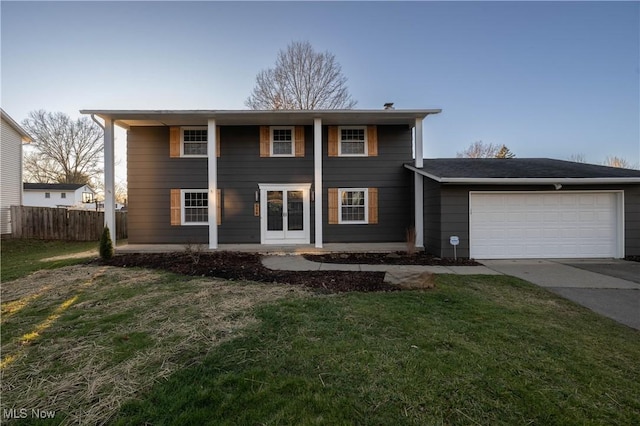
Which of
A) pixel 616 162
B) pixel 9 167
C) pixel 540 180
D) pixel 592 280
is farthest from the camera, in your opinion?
pixel 616 162

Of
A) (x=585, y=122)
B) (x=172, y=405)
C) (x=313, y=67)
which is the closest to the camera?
(x=172, y=405)

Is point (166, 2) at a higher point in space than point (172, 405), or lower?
higher

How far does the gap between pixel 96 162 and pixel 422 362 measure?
39.2 meters

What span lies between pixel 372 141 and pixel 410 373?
915 cm

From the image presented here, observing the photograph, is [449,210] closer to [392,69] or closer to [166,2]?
[392,69]

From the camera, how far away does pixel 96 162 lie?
31422 mm

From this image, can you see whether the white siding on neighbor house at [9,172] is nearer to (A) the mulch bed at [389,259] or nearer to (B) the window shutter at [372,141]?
(A) the mulch bed at [389,259]

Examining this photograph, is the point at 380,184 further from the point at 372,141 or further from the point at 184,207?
the point at 184,207

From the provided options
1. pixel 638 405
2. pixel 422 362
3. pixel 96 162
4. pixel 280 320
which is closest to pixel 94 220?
pixel 280 320

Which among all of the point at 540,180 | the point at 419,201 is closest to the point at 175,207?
the point at 419,201

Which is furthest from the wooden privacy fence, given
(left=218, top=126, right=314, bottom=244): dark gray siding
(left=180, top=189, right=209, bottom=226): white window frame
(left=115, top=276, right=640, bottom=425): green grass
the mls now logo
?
the mls now logo

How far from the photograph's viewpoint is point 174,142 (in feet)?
34.4

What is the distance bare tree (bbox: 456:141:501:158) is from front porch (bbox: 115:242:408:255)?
27831 mm

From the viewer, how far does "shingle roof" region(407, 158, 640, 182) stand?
26.8 feet
